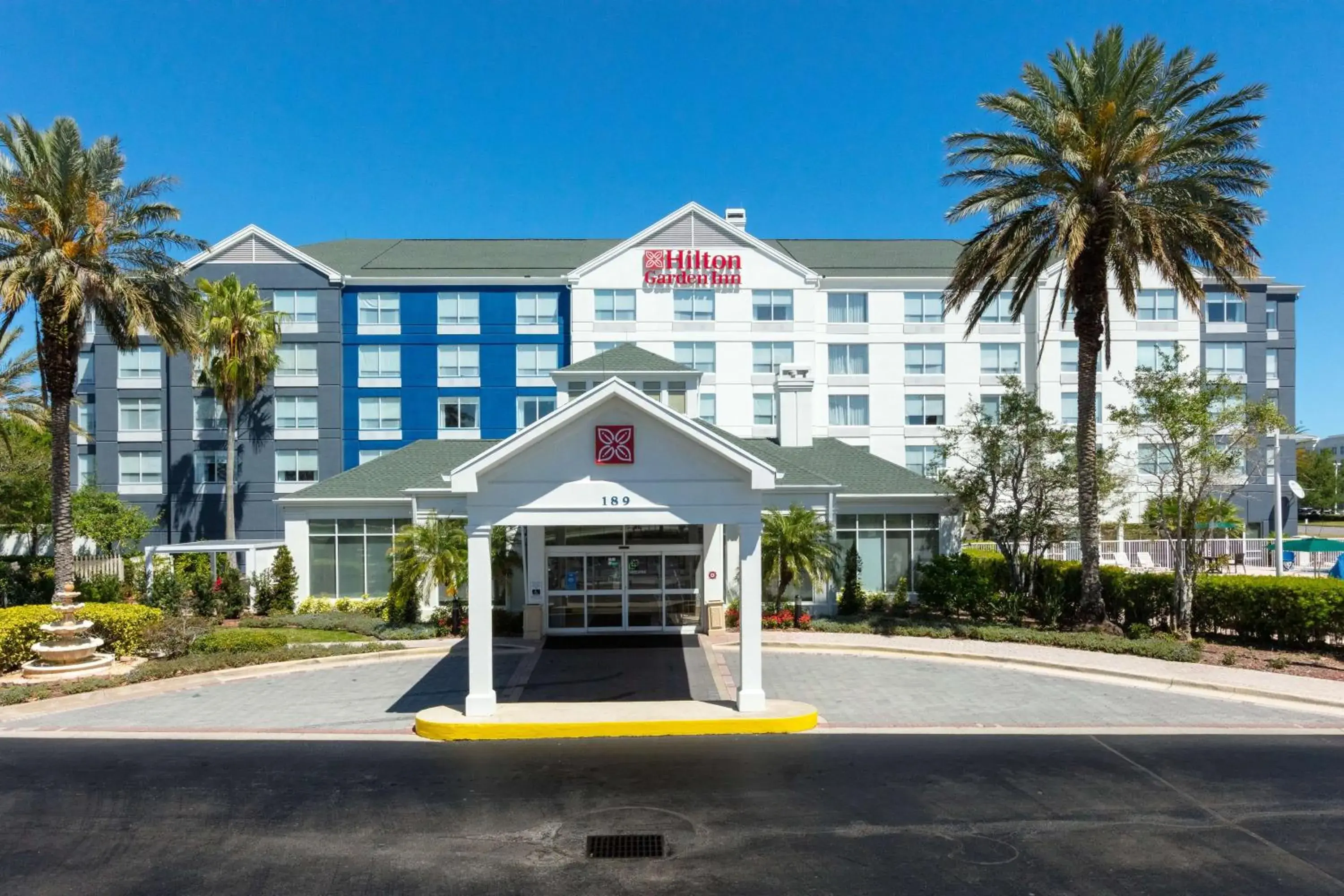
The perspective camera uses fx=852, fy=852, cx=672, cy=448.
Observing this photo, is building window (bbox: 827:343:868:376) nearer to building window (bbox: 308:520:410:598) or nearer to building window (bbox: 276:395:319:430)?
building window (bbox: 308:520:410:598)

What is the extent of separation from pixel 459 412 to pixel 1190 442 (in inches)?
1398

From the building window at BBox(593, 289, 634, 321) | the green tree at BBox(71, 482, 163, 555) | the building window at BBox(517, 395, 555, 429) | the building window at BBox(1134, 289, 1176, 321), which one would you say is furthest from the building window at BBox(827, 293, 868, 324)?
the green tree at BBox(71, 482, 163, 555)

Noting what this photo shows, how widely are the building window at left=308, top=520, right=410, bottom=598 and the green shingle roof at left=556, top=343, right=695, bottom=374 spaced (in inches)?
295

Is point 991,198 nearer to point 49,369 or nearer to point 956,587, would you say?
point 956,587

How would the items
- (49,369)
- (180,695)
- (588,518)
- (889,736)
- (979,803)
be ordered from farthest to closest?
(49,369) → (180,695) → (588,518) → (889,736) → (979,803)

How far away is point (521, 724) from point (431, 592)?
1210 cm

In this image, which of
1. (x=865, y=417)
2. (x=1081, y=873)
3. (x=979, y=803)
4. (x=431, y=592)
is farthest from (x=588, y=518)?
(x=865, y=417)

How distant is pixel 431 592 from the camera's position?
24.1 meters

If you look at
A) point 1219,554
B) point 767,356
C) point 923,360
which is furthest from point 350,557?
point 923,360

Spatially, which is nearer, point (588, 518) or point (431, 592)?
point (588, 518)

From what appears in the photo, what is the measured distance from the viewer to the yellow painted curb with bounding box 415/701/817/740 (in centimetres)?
1273

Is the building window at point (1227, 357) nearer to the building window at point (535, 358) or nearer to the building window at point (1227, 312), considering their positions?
the building window at point (1227, 312)

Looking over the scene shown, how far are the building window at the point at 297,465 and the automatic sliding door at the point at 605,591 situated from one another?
2929 cm

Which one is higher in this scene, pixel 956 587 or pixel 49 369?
pixel 49 369
